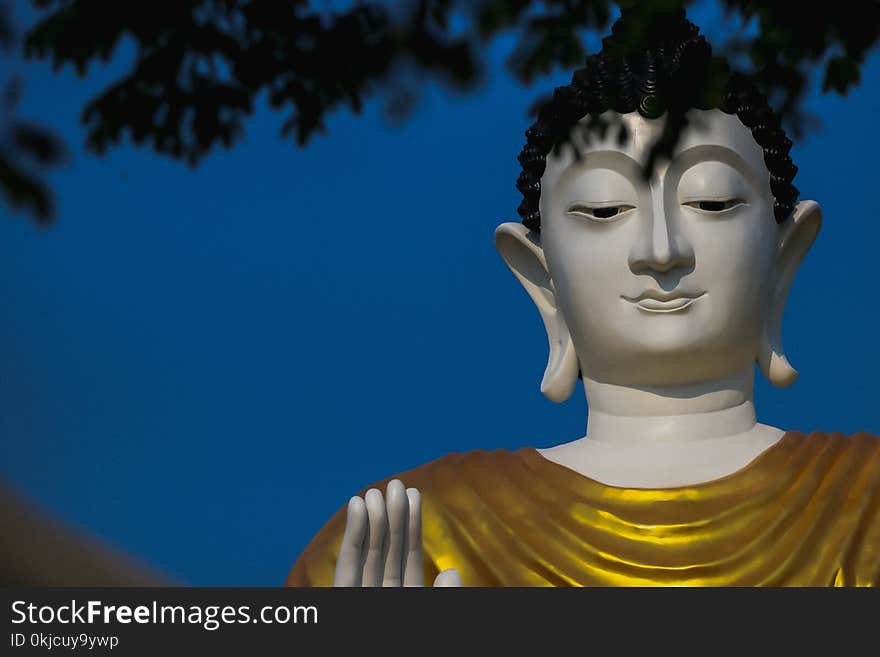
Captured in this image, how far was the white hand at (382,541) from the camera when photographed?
412 cm

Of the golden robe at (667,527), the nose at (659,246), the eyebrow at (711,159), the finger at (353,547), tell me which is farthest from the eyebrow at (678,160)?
the finger at (353,547)

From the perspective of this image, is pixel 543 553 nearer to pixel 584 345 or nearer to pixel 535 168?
pixel 584 345

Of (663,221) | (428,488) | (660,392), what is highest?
(663,221)

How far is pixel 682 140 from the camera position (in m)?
4.74

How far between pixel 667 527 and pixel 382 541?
923 mm

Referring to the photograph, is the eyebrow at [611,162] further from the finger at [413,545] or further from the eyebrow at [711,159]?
the finger at [413,545]

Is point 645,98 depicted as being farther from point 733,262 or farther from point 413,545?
point 413,545

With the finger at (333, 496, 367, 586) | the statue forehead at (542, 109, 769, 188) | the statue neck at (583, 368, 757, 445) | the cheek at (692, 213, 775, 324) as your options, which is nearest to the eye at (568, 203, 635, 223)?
the statue forehead at (542, 109, 769, 188)

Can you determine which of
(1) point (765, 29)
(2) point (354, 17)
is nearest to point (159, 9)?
(2) point (354, 17)

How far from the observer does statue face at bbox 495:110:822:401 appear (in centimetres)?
474

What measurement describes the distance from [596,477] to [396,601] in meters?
1.27

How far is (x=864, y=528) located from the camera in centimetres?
462

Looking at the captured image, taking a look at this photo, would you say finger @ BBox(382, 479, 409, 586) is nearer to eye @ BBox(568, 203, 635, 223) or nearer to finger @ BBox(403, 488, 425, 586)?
finger @ BBox(403, 488, 425, 586)

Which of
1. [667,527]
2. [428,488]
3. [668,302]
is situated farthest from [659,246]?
[428,488]
